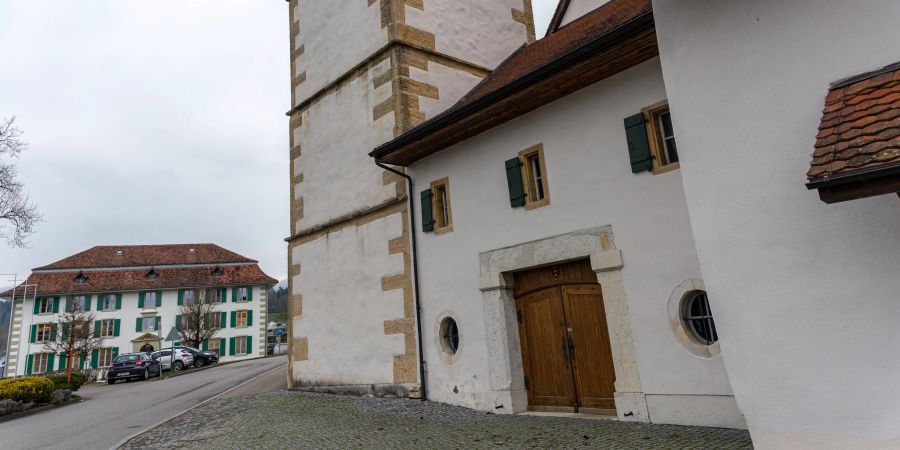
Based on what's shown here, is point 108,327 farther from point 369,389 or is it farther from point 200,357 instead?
point 369,389

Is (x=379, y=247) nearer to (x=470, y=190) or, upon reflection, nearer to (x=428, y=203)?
(x=428, y=203)

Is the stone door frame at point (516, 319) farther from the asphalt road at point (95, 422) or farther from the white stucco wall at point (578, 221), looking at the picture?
the asphalt road at point (95, 422)

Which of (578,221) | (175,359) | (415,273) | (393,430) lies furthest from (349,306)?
(175,359)

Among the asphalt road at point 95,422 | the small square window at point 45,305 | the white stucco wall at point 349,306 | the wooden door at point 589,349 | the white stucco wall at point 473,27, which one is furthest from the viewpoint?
the small square window at point 45,305

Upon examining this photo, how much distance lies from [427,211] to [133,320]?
138ft

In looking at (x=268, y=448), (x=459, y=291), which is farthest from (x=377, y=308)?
(x=268, y=448)

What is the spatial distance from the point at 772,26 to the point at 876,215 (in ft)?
5.64

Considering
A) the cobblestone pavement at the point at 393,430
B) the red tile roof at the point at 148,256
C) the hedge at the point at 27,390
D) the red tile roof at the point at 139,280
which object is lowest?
the cobblestone pavement at the point at 393,430

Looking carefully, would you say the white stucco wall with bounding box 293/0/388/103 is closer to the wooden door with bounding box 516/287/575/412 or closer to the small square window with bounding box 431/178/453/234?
the small square window with bounding box 431/178/453/234

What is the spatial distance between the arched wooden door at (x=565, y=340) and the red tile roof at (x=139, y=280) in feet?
138

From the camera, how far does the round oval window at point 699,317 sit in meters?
6.04

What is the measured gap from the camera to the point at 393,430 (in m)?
7.13

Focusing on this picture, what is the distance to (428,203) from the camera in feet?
31.7

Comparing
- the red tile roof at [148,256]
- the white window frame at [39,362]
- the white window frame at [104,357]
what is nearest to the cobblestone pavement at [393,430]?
the white window frame at [104,357]
